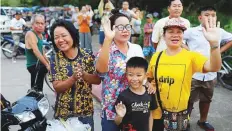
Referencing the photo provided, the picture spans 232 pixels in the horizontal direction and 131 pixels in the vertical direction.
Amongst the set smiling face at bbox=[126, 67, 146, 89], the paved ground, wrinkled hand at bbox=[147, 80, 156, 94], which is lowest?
the paved ground

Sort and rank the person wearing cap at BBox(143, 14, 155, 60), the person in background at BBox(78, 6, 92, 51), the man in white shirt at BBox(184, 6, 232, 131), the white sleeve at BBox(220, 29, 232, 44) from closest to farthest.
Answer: the man in white shirt at BBox(184, 6, 232, 131) < the white sleeve at BBox(220, 29, 232, 44) < the person wearing cap at BBox(143, 14, 155, 60) < the person in background at BBox(78, 6, 92, 51)

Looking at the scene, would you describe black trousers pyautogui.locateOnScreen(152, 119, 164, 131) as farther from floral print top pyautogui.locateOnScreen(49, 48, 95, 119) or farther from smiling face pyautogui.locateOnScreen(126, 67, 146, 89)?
floral print top pyautogui.locateOnScreen(49, 48, 95, 119)

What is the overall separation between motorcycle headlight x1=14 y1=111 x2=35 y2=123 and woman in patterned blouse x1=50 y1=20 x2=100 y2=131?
0.38 metres

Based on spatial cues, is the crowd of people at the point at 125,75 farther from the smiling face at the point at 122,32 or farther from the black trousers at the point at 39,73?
the black trousers at the point at 39,73

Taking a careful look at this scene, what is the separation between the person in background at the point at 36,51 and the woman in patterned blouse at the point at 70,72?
2218 millimetres

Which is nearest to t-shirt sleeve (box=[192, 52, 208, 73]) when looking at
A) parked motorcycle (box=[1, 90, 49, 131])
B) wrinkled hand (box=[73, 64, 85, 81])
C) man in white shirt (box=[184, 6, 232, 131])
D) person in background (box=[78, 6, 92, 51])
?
wrinkled hand (box=[73, 64, 85, 81])

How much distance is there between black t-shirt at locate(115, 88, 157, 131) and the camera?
104 inches

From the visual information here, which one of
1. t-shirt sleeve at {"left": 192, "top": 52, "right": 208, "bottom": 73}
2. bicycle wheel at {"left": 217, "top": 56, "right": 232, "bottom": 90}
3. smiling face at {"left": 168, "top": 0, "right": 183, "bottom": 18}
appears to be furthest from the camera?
bicycle wheel at {"left": 217, "top": 56, "right": 232, "bottom": 90}

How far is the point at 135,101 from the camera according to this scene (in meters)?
2.66

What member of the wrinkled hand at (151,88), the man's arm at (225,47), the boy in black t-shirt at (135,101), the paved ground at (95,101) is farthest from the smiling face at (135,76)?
the paved ground at (95,101)

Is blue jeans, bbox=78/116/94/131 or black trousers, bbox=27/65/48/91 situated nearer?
Answer: blue jeans, bbox=78/116/94/131

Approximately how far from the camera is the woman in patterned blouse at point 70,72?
8.86 ft

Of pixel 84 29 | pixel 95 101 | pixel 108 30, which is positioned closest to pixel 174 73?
pixel 108 30

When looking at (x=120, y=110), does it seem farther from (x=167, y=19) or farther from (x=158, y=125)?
(x=167, y=19)
